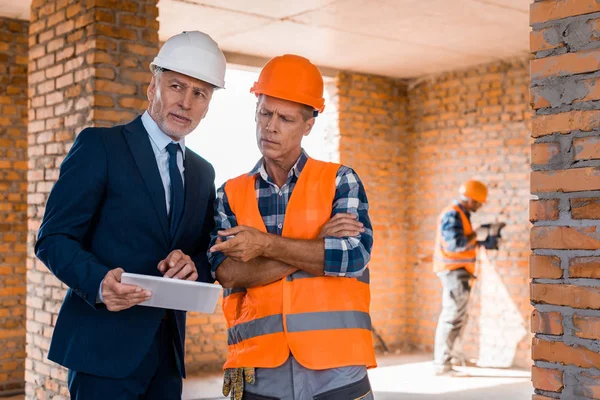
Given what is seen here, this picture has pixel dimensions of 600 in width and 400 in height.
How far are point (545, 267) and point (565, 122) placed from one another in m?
0.47

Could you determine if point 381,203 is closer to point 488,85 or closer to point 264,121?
point 488,85

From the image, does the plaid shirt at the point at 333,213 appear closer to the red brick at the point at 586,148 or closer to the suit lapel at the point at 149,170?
the suit lapel at the point at 149,170

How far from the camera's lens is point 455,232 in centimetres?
734

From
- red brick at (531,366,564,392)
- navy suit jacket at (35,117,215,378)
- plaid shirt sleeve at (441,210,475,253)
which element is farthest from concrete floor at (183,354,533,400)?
navy suit jacket at (35,117,215,378)

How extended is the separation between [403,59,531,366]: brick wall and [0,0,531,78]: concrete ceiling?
0.45 metres

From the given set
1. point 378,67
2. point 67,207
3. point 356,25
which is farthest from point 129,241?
point 378,67

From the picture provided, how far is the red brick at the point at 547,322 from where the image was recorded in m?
2.36

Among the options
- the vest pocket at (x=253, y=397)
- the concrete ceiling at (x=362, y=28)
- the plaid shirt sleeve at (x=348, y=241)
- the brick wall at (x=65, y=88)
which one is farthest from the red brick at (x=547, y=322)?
the concrete ceiling at (x=362, y=28)

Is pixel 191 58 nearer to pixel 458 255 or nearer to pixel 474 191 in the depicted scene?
pixel 458 255

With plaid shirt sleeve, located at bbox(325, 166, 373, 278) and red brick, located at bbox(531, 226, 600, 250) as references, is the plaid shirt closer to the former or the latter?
plaid shirt sleeve, located at bbox(325, 166, 373, 278)

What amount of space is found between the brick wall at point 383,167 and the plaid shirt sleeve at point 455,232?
5.69 feet

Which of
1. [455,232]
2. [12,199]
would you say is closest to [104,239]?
[12,199]

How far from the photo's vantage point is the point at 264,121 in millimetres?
2410

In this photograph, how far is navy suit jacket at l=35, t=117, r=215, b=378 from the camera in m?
2.25
